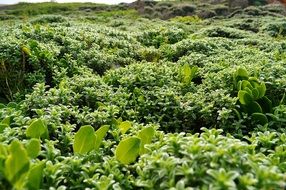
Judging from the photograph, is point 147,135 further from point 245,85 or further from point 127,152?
point 245,85

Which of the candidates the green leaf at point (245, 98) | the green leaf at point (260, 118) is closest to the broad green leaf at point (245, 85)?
the green leaf at point (245, 98)

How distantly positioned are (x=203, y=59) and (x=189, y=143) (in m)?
4.48

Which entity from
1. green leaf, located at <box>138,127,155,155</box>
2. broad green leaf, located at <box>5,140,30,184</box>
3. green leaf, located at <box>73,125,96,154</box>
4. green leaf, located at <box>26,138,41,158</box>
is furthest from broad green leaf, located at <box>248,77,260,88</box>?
broad green leaf, located at <box>5,140,30,184</box>

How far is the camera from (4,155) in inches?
93.8

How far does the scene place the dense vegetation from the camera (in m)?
2.18

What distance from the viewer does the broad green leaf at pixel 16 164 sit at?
2.10 m

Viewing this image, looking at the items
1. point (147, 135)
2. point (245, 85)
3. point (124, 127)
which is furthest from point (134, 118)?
point (245, 85)

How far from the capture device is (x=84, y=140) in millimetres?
2959

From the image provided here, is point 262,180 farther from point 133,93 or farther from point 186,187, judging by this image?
point 133,93

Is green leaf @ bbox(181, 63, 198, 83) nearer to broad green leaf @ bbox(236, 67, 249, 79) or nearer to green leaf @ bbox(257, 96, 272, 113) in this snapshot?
broad green leaf @ bbox(236, 67, 249, 79)

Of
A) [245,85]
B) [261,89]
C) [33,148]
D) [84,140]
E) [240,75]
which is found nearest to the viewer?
[33,148]

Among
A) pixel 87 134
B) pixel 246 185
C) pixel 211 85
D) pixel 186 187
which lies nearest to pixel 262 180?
pixel 246 185

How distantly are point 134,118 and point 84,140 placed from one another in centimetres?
116

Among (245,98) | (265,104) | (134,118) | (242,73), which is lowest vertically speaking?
(134,118)
